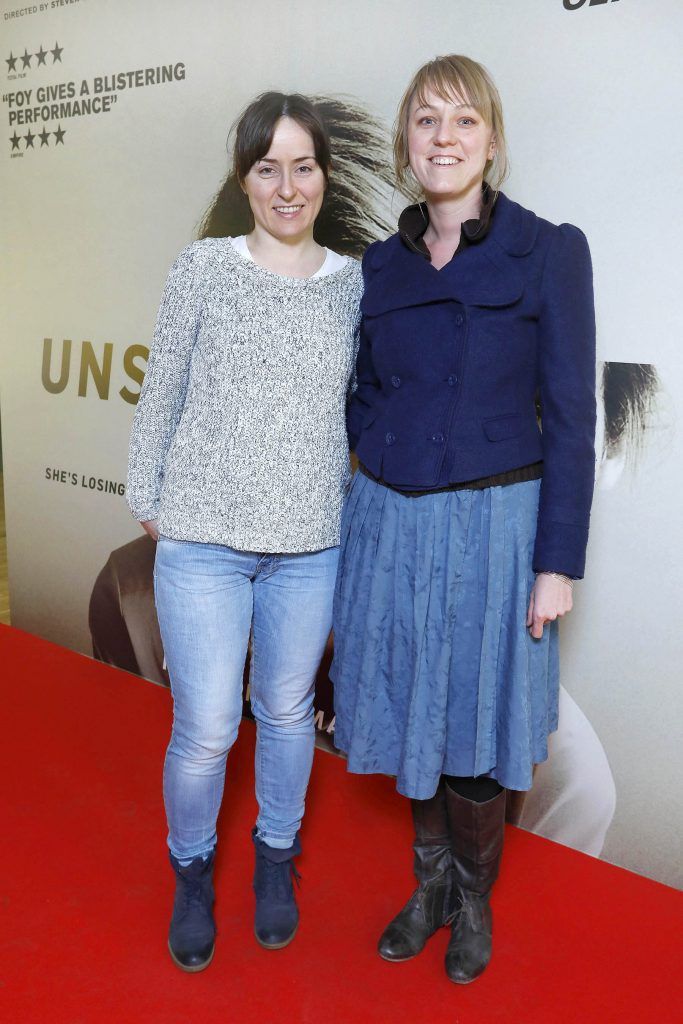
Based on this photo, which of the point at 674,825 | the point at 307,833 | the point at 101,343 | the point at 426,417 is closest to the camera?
the point at 426,417

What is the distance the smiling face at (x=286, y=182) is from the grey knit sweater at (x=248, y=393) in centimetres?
8

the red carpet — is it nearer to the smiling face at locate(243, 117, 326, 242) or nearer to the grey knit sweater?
the grey knit sweater

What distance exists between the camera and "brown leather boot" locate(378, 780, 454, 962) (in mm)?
1503

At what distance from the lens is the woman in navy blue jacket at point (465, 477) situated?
1.25 meters

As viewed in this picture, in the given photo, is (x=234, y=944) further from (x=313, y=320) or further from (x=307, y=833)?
(x=313, y=320)

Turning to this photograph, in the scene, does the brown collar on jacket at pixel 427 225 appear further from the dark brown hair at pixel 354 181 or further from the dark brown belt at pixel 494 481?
the dark brown hair at pixel 354 181

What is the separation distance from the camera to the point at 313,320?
4.44 ft

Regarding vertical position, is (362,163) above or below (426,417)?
above

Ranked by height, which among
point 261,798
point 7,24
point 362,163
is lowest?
point 261,798

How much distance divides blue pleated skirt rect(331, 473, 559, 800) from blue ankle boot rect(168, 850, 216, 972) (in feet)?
1.19

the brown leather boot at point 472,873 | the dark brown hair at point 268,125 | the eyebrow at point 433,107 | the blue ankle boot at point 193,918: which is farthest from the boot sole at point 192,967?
the eyebrow at point 433,107

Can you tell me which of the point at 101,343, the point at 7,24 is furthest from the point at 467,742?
the point at 7,24

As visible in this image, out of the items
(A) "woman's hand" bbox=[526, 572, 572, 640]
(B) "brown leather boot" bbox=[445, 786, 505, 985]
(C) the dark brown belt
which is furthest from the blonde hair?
(B) "brown leather boot" bbox=[445, 786, 505, 985]

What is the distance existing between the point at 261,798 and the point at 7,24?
2.39 meters
